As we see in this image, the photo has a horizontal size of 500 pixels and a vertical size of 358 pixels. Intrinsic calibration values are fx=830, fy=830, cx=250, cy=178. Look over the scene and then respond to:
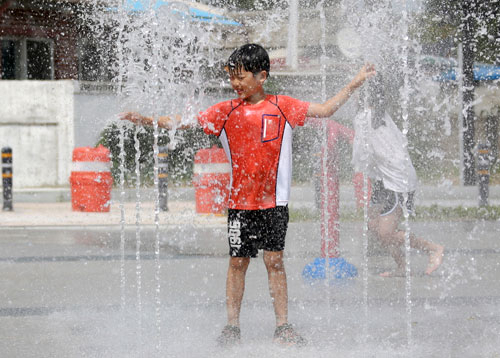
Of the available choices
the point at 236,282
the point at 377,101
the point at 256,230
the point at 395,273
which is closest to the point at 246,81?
the point at 256,230

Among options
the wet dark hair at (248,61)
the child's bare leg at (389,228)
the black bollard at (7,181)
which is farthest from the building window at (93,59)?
the wet dark hair at (248,61)

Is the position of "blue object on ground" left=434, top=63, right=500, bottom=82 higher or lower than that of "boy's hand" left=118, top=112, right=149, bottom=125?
higher

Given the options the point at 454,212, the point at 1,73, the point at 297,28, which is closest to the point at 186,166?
the point at 297,28

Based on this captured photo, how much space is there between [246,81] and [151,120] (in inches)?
22.2

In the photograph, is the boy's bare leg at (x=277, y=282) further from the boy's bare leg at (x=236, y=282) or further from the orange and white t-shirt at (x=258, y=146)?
the orange and white t-shirt at (x=258, y=146)

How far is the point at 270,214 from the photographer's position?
171 inches

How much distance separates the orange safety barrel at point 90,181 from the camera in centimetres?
1273

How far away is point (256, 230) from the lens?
4348 millimetres

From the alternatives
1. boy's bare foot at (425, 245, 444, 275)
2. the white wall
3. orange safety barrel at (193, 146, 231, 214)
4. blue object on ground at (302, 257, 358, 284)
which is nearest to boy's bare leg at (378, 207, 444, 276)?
boy's bare foot at (425, 245, 444, 275)

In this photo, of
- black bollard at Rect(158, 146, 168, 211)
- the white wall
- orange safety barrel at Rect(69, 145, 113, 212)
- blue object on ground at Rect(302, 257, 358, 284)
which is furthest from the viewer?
the white wall

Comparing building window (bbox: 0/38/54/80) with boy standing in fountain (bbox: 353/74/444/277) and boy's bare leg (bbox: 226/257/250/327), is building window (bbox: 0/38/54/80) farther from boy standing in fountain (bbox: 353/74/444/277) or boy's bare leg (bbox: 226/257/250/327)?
boy's bare leg (bbox: 226/257/250/327)

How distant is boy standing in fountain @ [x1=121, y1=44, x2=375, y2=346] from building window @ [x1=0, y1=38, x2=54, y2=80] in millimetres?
18182

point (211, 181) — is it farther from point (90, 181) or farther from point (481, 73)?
point (481, 73)

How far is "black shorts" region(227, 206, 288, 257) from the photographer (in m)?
4.34
